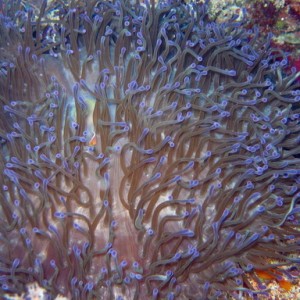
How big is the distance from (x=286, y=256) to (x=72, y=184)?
6.47ft

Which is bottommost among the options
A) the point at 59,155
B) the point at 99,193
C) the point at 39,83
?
the point at 99,193

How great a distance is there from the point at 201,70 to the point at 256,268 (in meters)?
1.92

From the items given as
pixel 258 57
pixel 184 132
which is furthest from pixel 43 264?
pixel 258 57

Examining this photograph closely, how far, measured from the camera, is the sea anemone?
286cm

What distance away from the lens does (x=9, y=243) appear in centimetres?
290

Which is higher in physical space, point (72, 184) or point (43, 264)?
point (72, 184)

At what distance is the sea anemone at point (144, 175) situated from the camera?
2.86 metres

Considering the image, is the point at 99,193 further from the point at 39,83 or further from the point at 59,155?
the point at 39,83

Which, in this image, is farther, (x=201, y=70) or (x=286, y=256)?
(x=201, y=70)

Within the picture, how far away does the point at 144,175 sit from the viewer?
10.4ft

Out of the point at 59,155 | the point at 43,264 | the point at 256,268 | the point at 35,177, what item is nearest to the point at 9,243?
the point at 43,264

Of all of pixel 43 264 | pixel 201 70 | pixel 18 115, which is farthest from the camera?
pixel 201 70

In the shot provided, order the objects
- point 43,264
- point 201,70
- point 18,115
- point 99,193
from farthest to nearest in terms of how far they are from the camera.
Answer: point 201,70
point 18,115
point 99,193
point 43,264

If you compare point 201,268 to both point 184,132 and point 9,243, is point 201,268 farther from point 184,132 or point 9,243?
point 9,243
